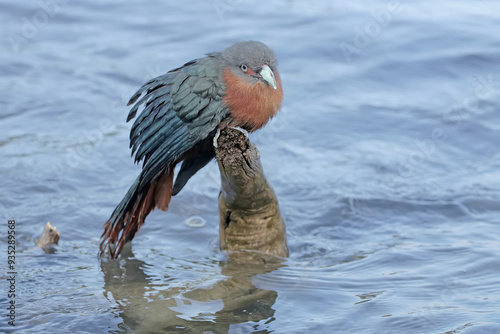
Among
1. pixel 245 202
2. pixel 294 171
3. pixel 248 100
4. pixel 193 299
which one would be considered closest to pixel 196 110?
pixel 248 100

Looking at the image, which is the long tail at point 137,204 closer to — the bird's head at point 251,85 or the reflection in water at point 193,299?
the reflection in water at point 193,299

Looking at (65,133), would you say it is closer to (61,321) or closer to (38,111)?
(38,111)

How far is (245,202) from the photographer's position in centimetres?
539

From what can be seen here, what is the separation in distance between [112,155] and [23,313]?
3.52 meters

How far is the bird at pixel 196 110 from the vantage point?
16.5 feet

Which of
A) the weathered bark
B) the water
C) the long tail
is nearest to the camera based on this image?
the weathered bark

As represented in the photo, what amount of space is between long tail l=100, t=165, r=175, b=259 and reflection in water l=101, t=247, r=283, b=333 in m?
0.35

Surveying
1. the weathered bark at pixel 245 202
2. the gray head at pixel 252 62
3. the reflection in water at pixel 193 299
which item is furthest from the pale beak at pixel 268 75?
the reflection in water at pixel 193 299

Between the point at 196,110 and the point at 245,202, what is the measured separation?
0.81 meters

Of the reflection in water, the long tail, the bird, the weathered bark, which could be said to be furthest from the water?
the bird

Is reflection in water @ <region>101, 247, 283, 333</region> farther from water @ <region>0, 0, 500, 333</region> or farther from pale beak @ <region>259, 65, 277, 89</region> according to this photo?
pale beak @ <region>259, 65, 277, 89</region>

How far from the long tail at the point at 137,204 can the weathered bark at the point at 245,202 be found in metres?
0.43

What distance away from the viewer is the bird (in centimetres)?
504

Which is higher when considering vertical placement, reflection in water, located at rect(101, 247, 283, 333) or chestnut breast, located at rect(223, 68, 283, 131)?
chestnut breast, located at rect(223, 68, 283, 131)
